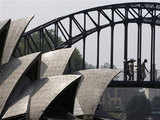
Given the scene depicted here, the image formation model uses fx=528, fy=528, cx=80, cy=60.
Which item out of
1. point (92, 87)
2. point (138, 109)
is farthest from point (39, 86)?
point (138, 109)

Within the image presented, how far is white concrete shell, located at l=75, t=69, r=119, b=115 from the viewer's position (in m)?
45.4

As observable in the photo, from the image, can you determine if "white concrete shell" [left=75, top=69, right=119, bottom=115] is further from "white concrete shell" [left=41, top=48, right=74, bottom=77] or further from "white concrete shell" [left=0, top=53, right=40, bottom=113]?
"white concrete shell" [left=0, top=53, right=40, bottom=113]

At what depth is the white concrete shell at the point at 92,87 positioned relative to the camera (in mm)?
45406

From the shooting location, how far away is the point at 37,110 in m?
37.3

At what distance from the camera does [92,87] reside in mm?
47500

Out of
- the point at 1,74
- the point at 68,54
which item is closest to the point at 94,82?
the point at 68,54

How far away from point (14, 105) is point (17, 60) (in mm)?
→ 4689

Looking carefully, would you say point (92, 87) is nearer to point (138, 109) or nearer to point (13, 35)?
point (13, 35)

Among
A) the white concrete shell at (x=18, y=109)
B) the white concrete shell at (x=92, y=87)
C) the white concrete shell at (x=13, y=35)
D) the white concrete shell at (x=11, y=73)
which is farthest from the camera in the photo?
the white concrete shell at (x=92, y=87)

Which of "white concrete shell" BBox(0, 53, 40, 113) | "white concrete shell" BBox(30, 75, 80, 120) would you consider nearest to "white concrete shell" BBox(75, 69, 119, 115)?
"white concrete shell" BBox(30, 75, 80, 120)

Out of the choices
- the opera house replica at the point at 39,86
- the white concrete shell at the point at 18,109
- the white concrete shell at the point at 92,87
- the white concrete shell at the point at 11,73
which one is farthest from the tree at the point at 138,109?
the white concrete shell at the point at 18,109

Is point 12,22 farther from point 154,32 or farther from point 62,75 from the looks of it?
point 154,32

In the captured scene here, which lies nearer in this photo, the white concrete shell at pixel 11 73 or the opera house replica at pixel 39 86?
the opera house replica at pixel 39 86

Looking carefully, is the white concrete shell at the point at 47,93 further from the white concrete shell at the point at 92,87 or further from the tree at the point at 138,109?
the tree at the point at 138,109
